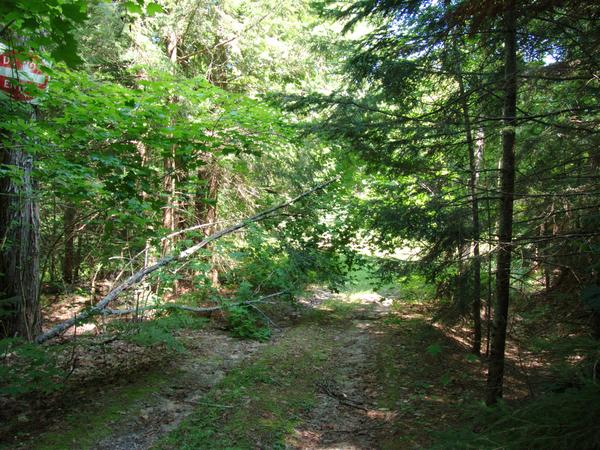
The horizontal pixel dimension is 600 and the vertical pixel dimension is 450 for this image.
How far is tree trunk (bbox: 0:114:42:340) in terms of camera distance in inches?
211

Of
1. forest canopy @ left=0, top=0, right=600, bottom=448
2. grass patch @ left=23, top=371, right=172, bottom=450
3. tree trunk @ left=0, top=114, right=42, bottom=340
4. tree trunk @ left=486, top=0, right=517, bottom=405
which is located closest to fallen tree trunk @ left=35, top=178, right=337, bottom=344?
forest canopy @ left=0, top=0, right=600, bottom=448

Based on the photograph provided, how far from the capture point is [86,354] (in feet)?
20.4

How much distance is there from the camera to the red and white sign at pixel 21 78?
12.5ft

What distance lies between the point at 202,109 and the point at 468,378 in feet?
22.6

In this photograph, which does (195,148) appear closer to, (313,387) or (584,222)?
(313,387)

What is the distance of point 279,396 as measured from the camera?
575 centimetres

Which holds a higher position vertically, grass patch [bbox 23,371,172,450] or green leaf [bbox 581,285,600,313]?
green leaf [bbox 581,285,600,313]

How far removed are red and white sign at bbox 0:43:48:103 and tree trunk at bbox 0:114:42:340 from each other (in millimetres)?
1520

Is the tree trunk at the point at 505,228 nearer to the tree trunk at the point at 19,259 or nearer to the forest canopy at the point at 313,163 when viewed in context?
the forest canopy at the point at 313,163

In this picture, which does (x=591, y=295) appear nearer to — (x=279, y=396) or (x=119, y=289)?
(x=279, y=396)

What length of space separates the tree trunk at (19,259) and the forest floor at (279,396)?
134 cm

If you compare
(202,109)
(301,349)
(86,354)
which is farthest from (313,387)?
(202,109)

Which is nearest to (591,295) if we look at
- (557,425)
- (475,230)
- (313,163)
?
(557,425)

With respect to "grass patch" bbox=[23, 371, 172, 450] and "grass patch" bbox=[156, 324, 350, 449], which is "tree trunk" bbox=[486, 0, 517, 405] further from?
"grass patch" bbox=[23, 371, 172, 450]
